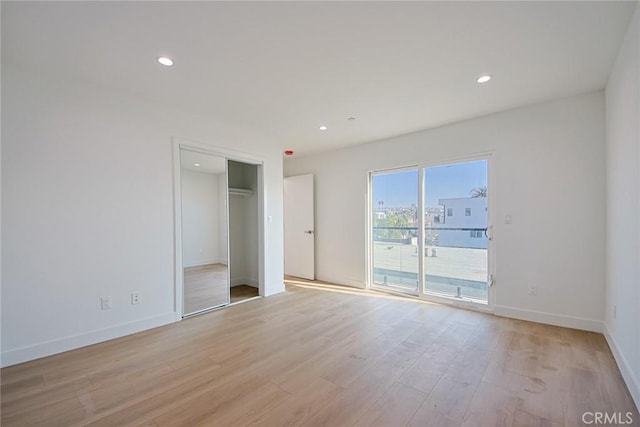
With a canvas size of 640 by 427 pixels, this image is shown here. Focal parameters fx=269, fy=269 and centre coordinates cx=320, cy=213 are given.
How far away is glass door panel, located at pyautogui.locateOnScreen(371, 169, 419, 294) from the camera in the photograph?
423 centimetres

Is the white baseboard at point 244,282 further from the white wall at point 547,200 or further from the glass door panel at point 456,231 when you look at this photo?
the white wall at point 547,200

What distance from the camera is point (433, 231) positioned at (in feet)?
13.1

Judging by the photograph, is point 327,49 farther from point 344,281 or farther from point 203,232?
point 344,281

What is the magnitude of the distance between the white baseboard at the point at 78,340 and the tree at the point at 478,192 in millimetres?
4135

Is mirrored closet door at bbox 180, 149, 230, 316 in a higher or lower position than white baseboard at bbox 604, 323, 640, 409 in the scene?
higher

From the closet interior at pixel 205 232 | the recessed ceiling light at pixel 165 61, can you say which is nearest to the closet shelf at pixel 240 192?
the closet interior at pixel 205 232

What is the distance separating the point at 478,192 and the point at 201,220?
12.3 feet

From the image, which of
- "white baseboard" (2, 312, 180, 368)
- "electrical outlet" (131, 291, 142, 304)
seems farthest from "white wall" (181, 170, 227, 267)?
"white baseboard" (2, 312, 180, 368)

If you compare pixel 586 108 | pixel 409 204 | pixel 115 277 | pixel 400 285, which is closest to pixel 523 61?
pixel 586 108

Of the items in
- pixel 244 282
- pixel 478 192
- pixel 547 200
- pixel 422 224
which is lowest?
pixel 244 282

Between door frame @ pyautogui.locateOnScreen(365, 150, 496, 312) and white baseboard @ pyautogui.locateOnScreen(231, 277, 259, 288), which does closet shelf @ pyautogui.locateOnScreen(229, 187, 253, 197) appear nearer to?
Result: white baseboard @ pyautogui.locateOnScreen(231, 277, 259, 288)

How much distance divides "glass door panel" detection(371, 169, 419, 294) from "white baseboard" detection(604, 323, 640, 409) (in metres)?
2.09

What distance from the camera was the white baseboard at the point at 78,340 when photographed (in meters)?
2.28

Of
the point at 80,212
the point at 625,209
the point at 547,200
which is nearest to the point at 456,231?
the point at 547,200
